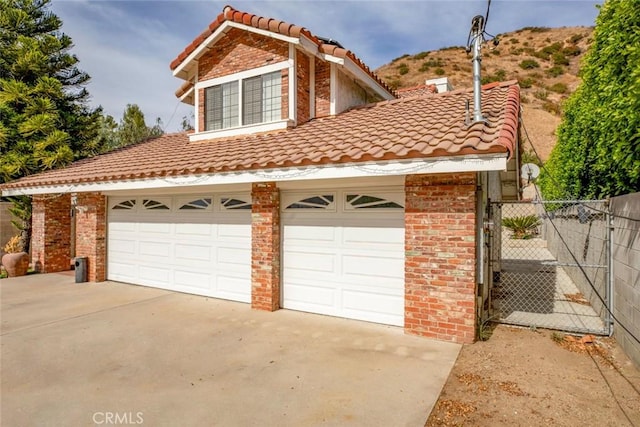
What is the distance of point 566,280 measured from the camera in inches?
405

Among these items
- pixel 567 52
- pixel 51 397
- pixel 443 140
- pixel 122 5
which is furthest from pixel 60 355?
pixel 567 52

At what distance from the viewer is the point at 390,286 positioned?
5969 mm

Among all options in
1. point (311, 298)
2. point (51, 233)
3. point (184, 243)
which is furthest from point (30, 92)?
point (311, 298)

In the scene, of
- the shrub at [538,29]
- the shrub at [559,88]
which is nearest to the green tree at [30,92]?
the shrub at [559,88]

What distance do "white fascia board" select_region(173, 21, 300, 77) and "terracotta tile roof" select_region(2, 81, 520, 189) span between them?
2044 mm

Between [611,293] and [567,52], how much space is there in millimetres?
59020

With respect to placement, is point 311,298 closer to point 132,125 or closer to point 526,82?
point 132,125

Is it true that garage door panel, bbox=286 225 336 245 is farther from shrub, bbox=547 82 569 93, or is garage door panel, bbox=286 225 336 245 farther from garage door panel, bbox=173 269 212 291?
shrub, bbox=547 82 569 93

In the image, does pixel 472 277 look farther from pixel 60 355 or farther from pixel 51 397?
pixel 60 355

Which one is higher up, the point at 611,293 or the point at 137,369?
the point at 611,293

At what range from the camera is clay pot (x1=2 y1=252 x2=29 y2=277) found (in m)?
10.7

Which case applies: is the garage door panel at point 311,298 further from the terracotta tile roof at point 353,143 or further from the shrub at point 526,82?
the shrub at point 526,82

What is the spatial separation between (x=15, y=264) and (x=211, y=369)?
32.9 ft

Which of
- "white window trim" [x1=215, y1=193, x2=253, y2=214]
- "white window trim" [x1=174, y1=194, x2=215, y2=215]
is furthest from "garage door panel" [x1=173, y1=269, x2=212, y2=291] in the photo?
"white window trim" [x1=215, y1=193, x2=253, y2=214]
